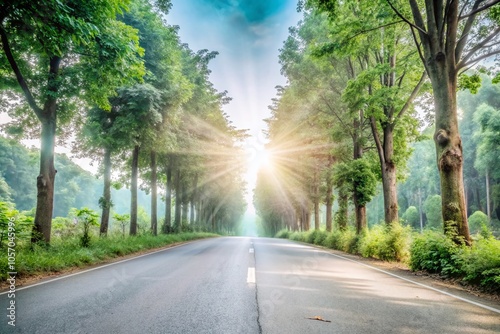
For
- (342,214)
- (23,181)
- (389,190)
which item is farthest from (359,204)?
(23,181)

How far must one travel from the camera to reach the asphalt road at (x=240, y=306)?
3.30 m

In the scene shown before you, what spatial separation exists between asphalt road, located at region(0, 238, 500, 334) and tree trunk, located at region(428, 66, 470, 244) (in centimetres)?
257

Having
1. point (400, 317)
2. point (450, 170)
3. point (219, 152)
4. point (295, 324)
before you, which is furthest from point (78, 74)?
point (219, 152)

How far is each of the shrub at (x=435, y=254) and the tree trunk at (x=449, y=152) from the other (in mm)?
330

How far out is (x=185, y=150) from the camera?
21.4 m

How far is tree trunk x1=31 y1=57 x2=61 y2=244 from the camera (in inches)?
356

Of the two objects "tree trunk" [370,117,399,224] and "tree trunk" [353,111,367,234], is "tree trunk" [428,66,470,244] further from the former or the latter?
"tree trunk" [353,111,367,234]

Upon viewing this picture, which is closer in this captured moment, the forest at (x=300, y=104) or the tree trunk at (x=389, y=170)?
the forest at (x=300, y=104)

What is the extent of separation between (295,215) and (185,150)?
85.1 ft

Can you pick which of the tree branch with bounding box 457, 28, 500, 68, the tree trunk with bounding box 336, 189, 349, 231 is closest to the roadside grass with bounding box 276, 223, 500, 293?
the tree trunk with bounding box 336, 189, 349, 231

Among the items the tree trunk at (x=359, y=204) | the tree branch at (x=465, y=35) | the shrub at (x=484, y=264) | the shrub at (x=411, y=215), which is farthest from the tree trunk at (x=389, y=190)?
the shrub at (x=411, y=215)

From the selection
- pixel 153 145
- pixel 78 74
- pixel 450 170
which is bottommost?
pixel 450 170

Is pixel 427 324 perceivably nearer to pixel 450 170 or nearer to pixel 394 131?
pixel 450 170

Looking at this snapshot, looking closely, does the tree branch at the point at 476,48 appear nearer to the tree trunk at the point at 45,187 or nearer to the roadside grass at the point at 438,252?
the roadside grass at the point at 438,252
